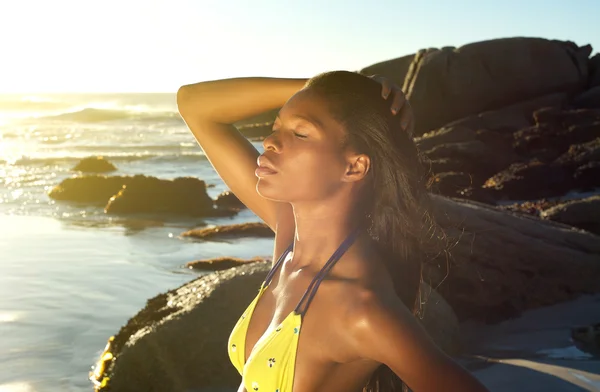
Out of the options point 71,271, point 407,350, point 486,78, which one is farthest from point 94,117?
point 407,350

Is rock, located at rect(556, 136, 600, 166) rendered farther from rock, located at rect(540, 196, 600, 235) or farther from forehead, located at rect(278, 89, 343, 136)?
forehead, located at rect(278, 89, 343, 136)

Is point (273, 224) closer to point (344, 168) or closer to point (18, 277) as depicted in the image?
point (344, 168)

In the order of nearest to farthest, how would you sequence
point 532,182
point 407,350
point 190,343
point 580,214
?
point 407,350 → point 190,343 → point 580,214 → point 532,182

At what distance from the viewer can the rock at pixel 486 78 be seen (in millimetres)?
30469

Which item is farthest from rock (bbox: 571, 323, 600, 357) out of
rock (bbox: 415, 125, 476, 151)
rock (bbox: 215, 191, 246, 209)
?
rock (bbox: 415, 125, 476, 151)

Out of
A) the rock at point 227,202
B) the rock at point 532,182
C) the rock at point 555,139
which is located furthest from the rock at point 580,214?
the rock at point 555,139

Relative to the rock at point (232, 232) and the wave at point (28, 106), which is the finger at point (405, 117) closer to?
the rock at point (232, 232)

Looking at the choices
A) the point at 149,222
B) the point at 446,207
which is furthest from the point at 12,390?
the point at 149,222

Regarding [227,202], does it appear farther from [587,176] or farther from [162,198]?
[587,176]

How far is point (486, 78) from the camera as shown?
30719 mm

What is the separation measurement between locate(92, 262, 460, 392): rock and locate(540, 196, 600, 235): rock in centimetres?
549

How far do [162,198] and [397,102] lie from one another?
582 inches

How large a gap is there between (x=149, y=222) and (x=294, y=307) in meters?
12.5

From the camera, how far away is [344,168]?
7.70 ft
